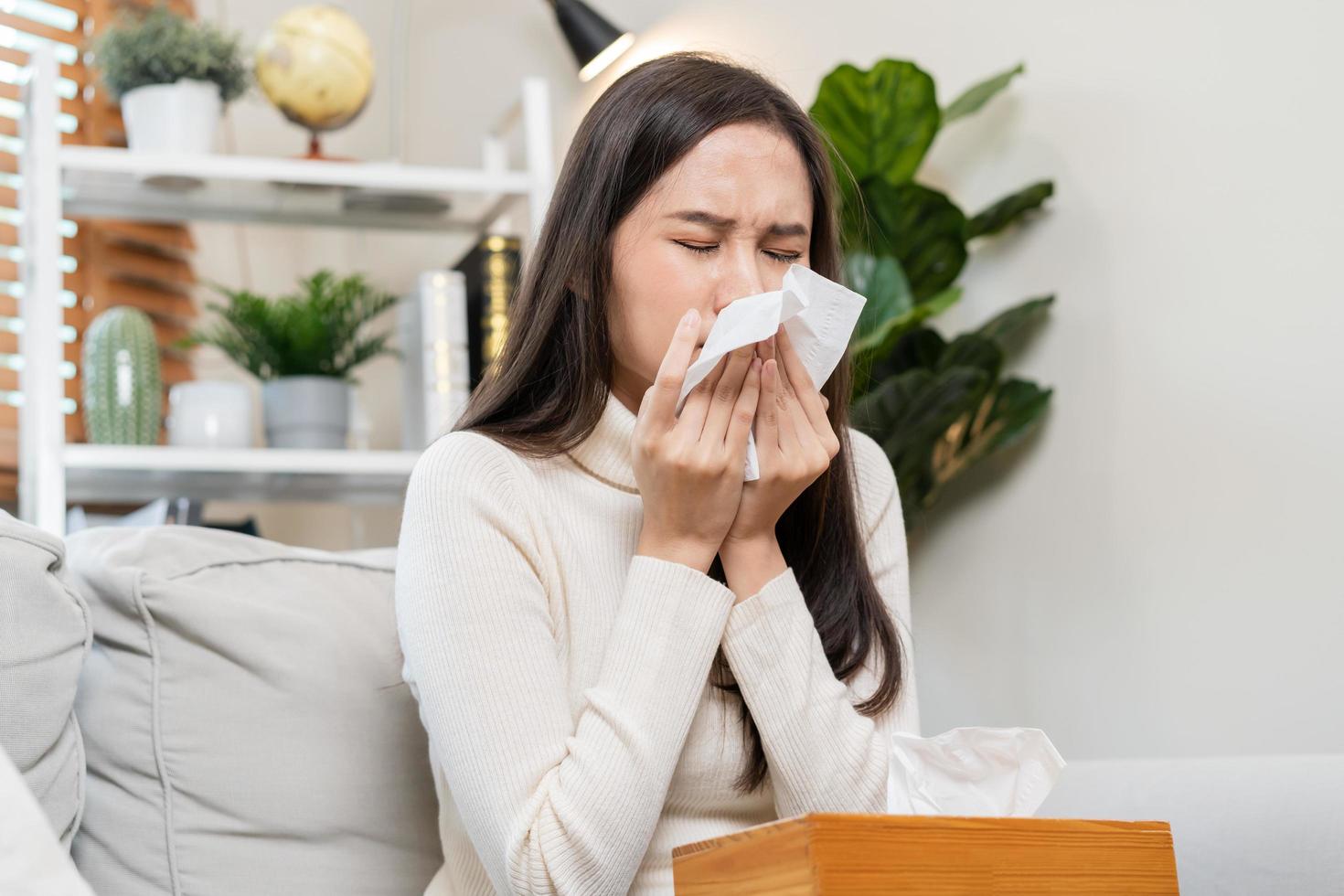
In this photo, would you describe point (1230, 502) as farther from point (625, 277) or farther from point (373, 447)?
point (373, 447)

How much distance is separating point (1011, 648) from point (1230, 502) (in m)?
0.39

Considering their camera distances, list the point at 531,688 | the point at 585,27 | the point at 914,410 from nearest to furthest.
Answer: the point at 531,688, the point at 914,410, the point at 585,27

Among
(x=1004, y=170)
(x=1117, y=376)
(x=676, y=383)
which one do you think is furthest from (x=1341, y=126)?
(x=676, y=383)

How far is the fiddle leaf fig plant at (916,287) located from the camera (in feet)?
5.48

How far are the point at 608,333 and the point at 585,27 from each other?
1.53m

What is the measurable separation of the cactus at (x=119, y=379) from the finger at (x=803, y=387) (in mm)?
1256

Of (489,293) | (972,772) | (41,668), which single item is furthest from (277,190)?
(972,772)

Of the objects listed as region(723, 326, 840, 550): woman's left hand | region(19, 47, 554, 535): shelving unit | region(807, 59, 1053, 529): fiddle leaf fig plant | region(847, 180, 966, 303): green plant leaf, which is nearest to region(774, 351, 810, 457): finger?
region(723, 326, 840, 550): woman's left hand

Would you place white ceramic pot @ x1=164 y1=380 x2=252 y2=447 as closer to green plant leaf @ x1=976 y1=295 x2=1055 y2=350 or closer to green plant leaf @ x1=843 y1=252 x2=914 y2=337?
green plant leaf @ x1=843 y1=252 x2=914 y2=337

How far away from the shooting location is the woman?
0.91m

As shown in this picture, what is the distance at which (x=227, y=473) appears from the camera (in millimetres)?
2018

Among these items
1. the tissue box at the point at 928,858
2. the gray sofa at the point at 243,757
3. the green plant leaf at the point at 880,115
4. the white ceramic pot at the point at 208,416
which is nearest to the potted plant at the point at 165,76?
the white ceramic pot at the point at 208,416

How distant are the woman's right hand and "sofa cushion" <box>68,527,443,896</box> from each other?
12.4 inches

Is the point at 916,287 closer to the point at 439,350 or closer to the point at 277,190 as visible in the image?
the point at 439,350
